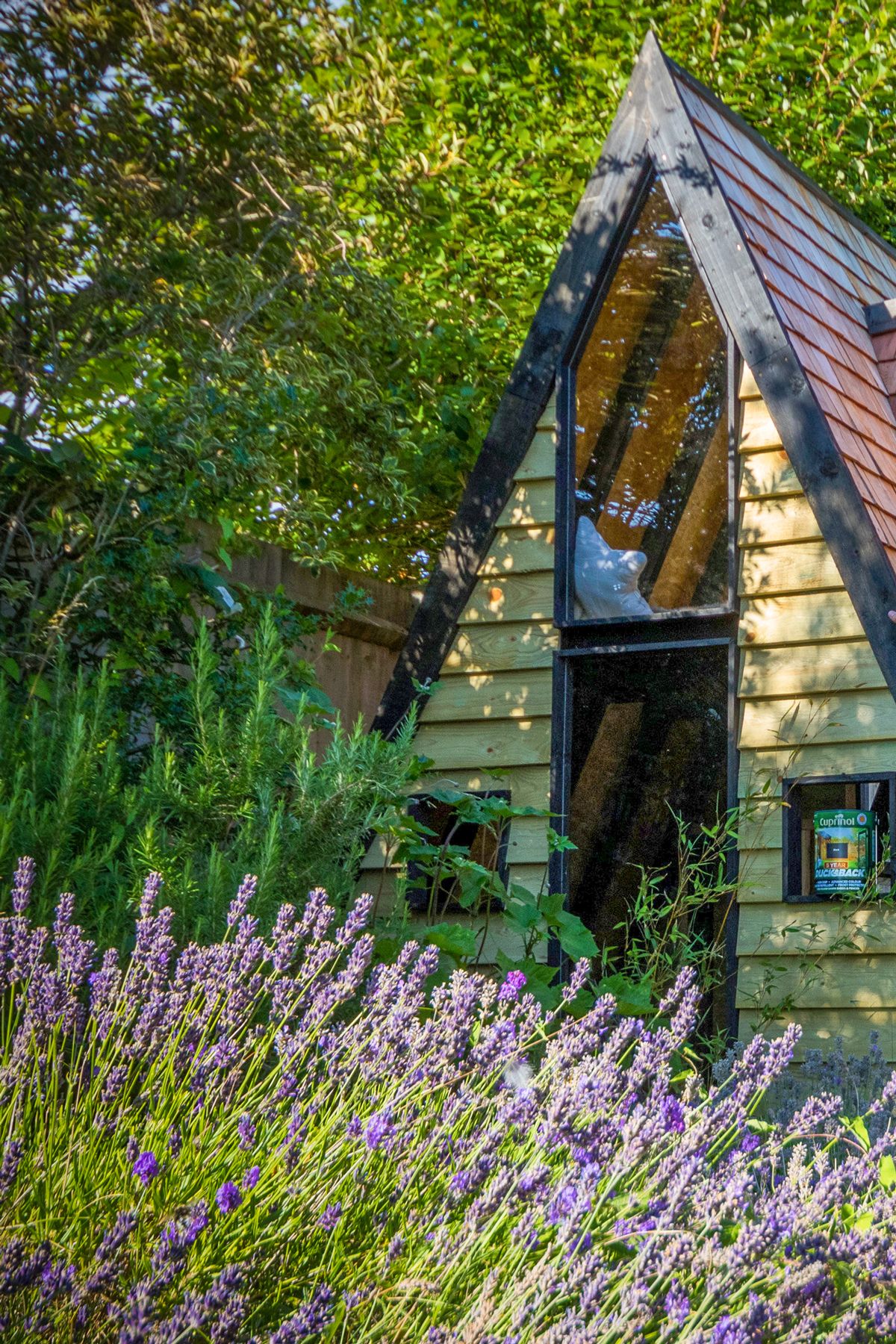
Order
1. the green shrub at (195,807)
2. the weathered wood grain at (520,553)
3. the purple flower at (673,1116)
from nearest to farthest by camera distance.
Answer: the purple flower at (673,1116) → the green shrub at (195,807) → the weathered wood grain at (520,553)

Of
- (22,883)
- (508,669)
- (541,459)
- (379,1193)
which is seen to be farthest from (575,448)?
(379,1193)

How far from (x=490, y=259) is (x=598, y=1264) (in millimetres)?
9155

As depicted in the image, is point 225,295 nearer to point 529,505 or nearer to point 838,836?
point 529,505

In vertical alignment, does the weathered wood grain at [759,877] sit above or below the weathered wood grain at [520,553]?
below

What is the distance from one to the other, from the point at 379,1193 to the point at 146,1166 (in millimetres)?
440

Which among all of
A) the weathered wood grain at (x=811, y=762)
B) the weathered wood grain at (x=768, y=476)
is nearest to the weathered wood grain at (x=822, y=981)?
the weathered wood grain at (x=811, y=762)

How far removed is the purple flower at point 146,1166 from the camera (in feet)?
5.76

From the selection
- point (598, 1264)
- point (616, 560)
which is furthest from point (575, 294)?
point (598, 1264)

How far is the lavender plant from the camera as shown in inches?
66.7

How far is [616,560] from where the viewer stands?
527 cm

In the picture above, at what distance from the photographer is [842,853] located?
4629 mm

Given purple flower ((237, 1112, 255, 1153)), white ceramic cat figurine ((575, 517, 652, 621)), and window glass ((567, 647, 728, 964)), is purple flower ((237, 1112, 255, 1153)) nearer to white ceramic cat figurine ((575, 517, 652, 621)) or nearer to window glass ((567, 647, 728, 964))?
window glass ((567, 647, 728, 964))

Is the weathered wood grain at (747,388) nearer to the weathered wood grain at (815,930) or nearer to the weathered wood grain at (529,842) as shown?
the weathered wood grain at (529,842)

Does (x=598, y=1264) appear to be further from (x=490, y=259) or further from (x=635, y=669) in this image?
(x=490, y=259)
